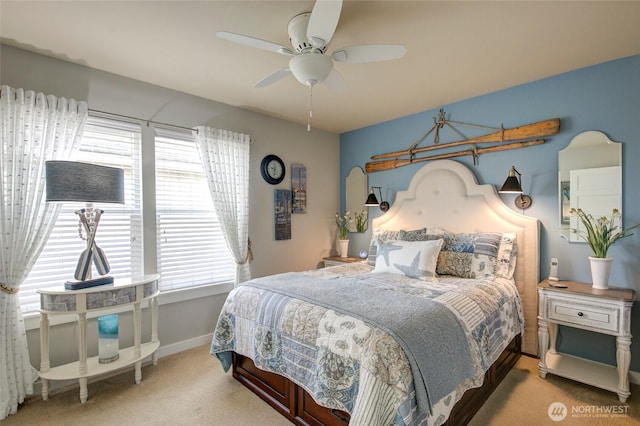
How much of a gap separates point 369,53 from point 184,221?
2399 millimetres

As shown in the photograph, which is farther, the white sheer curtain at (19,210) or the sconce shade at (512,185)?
the sconce shade at (512,185)

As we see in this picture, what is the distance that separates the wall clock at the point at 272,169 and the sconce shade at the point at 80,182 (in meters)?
1.66

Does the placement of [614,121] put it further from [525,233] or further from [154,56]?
[154,56]

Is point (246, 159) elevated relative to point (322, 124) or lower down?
lower down

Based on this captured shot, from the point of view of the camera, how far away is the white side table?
7.04ft

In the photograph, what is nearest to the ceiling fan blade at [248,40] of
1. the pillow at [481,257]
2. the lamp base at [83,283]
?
the lamp base at [83,283]

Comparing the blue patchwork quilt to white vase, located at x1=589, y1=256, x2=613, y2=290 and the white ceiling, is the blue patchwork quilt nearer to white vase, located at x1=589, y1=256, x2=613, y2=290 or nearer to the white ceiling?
white vase, located at x1=589, y1=256, x2=613, y2=290

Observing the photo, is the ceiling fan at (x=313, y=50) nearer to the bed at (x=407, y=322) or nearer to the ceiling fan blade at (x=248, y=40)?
the ceiling fan blade at (x=248, y=40)

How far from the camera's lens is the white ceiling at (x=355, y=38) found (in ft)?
6.06

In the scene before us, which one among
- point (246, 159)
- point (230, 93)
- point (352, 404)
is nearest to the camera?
point (352, 404)

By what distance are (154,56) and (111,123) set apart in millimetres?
758

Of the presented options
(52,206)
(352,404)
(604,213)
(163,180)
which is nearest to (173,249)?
(163,180)

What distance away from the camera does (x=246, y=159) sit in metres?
3.49

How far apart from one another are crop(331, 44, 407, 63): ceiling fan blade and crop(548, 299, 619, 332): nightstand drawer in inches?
89.1
